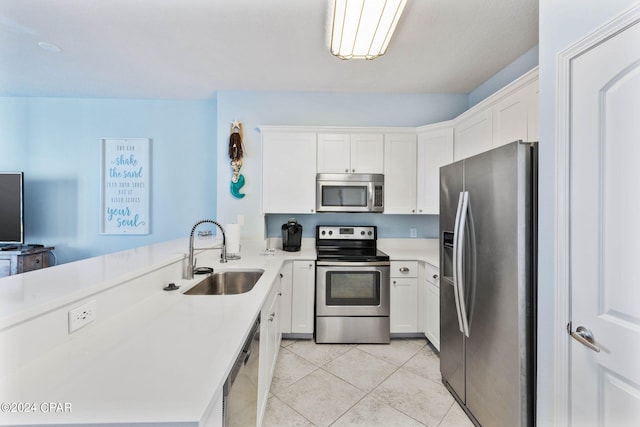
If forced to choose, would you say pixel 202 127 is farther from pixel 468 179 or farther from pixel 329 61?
pixel 468 179

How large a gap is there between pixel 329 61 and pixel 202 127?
1939 millimetres

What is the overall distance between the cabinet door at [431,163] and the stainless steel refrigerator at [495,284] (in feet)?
3.37

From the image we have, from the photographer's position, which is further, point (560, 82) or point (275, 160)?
point (275, 160)

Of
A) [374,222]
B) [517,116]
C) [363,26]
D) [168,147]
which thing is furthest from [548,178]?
[168,147]

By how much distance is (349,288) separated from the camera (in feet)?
8.54

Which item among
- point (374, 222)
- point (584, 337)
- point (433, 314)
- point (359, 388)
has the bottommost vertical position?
point (359, 388)

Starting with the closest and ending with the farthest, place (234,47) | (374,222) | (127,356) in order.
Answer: (127,356) < (234,47) < (374,222)

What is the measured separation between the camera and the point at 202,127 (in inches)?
137

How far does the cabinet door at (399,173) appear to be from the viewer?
2926 mm

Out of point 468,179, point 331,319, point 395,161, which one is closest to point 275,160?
point 395,161

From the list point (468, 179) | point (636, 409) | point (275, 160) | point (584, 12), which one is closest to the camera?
point (636, 409)

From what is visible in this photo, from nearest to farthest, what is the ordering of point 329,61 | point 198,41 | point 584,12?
point 584,12
point 198,41
point 329,61

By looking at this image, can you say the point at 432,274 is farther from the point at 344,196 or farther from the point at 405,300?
the point at 344,196

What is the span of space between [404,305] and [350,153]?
168cm
